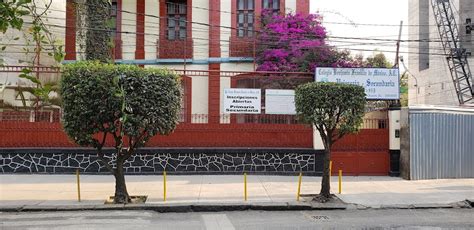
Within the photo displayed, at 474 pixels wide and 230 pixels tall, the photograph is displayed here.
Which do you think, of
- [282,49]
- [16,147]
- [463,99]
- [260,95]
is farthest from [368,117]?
[463,99]

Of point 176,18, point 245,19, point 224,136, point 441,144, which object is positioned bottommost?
point 441,144

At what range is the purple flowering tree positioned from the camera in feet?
65.4

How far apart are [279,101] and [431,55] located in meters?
29.1

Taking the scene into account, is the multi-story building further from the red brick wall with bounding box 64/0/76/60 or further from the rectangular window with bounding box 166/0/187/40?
the red brick wall with bounding box 64/0/76/60

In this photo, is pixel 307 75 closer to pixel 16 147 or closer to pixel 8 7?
pixel 16 147

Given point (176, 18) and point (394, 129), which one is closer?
point (394, 129)

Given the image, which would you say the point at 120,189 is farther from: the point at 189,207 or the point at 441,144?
the point at 441,144

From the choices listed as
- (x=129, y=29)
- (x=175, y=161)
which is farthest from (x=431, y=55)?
(x=175, y=161)

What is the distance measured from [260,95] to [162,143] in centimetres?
359

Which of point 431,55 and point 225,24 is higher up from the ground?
point 431,55

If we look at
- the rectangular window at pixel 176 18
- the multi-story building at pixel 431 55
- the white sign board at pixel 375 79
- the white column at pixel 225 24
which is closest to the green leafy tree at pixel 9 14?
the white sign board at pixel 375 79

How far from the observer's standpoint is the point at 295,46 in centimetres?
2045

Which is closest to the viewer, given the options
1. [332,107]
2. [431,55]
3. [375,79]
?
[332,107]

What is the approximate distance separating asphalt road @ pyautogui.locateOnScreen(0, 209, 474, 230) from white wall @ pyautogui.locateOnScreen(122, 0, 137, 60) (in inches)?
502
